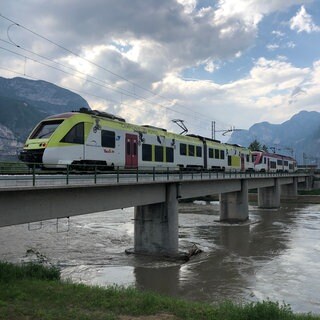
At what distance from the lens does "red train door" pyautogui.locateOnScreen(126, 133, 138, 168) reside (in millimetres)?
26781

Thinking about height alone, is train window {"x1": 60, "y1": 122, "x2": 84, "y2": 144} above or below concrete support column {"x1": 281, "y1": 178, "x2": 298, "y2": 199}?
above

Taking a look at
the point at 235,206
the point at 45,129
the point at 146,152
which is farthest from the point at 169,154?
the point at 235,206

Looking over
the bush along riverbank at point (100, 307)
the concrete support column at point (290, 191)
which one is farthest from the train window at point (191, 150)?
the concrete support column at point (290, 191)

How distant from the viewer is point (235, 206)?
1893 inches

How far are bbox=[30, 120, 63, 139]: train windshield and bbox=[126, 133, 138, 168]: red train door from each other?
614 cm

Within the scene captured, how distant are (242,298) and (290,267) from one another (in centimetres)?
793

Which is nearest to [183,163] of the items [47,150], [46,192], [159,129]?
[159,129]

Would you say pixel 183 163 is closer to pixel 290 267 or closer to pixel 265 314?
pixel 290 267

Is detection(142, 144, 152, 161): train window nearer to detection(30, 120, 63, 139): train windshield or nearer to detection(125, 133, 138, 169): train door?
detection(125, 133, 138, 169): train door

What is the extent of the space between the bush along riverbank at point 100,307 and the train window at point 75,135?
902 centimetres

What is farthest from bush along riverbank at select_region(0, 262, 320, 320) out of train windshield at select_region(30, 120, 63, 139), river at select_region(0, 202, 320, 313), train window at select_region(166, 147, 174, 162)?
train window at select_region(166, 147, 174, 162)

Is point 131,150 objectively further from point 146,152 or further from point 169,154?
point 169,154

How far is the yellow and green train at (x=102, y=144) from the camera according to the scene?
21062mm

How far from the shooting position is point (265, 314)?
1161cm
